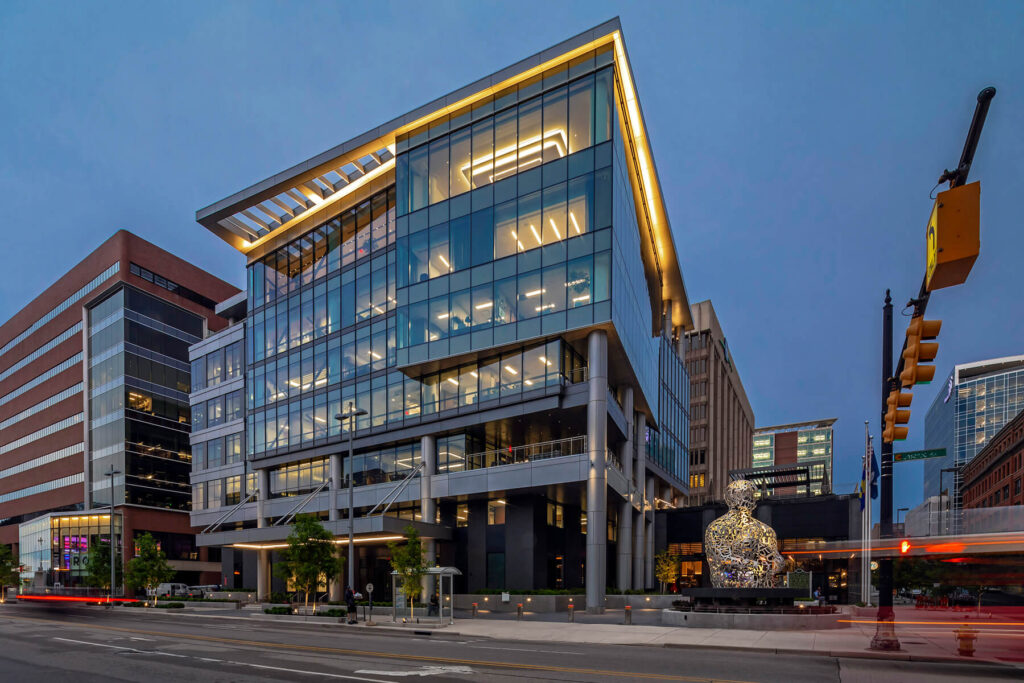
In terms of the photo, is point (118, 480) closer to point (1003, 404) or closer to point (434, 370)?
point (434, 370)

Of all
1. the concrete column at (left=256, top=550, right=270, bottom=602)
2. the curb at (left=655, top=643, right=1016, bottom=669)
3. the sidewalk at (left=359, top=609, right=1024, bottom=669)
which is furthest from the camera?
the concrete column at (left=256, top=550, right=270, bottom=602)

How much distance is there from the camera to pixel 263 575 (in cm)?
5575

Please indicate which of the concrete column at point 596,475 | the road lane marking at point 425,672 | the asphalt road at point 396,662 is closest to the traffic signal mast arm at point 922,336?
the asphalt road at point 396,662

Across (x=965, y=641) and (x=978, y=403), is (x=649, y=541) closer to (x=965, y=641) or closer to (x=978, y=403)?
(x=965, y=641)

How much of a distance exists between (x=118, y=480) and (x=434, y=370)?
51.7 metres

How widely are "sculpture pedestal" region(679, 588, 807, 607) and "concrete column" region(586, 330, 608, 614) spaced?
7.91 m

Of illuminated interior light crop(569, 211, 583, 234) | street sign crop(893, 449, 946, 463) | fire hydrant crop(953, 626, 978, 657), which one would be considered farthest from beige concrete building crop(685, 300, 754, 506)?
street sign crop(893, 449, 946, 463)

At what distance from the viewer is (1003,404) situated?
133125mm

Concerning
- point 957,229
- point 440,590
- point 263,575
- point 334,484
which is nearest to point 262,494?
point 263,575

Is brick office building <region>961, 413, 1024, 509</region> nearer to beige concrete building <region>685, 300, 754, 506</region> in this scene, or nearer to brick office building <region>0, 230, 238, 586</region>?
beige concrete building <region>685, 300, 754, 506</region>

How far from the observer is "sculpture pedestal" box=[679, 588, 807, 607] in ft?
91.9

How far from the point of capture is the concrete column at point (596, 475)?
1471 inches

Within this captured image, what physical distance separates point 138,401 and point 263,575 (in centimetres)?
3397

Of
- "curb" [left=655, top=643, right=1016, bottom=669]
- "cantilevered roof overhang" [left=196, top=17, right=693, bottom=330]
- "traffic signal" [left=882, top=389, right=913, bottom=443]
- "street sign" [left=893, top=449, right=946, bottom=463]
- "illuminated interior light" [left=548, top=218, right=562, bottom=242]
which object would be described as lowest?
"curb" [left=655, top=643, right=1016, bottom=669]
